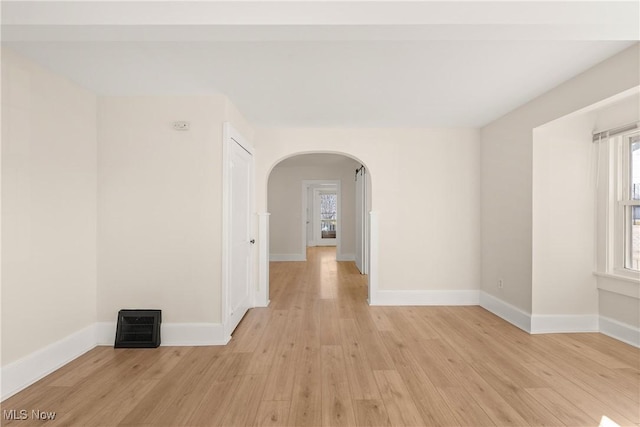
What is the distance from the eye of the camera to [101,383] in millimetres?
2145

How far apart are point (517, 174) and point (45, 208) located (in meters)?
4.46

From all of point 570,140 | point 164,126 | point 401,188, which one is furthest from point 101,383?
point 570,140

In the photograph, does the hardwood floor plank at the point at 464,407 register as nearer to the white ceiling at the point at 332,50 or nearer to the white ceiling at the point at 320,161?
the white ceiling at the point at 332,50

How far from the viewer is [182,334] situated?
2781 mm

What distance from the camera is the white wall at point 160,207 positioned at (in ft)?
9.21

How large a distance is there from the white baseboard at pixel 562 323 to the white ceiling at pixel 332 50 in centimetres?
227

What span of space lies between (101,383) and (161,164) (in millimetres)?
1857

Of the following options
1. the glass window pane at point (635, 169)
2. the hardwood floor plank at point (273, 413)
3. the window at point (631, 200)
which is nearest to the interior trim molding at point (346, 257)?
the window at point (631, 200)

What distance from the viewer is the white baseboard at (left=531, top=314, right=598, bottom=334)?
3002mm

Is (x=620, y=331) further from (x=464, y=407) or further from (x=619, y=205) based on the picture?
(x=464, y=407)

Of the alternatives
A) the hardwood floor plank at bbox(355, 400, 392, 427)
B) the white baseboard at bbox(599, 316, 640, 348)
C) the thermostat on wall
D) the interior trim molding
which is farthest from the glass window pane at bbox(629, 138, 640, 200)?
the interior trim molding

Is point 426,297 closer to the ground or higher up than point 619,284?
closer to the ground

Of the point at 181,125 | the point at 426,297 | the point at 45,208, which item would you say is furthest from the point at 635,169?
the point at 45,208

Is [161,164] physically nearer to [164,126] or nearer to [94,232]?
[164,126]
